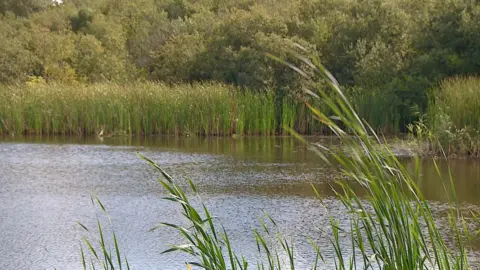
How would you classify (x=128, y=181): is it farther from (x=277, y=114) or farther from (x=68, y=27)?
(x=68, y=27)

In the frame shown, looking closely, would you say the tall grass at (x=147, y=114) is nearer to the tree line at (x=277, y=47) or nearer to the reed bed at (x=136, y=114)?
the reed bed at (x=136, y=114)

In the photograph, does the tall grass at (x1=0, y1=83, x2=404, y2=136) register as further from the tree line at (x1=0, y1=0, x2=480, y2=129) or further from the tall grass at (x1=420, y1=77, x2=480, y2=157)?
the tall grass at (x1=420, y1=77, x2=480, y2=157)

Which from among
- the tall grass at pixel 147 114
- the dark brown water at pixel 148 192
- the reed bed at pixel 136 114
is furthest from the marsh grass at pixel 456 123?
the reed bed at pixel 136 114

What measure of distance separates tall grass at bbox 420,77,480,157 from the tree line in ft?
7.62

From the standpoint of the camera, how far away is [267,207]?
36.0 feet

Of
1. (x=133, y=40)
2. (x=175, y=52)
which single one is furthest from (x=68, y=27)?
(x=175, y=52)

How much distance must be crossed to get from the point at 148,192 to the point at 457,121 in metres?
7.21

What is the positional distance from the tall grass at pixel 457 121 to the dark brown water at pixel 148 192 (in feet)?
1.95

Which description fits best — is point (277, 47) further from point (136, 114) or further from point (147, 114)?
point (136, 114)

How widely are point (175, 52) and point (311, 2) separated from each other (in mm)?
5724

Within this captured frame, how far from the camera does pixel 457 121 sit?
1672cm

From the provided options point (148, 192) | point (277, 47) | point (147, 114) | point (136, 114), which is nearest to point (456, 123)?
point (148, 192)

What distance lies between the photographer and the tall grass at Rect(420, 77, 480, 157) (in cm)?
1628

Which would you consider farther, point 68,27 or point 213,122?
point 68,27
